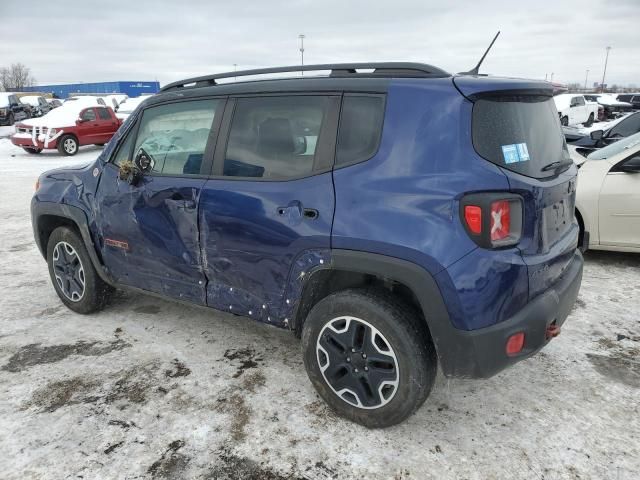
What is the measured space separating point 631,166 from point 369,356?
13.1 ft

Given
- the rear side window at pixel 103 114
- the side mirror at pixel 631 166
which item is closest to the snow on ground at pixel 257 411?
the side mirror at pixel 631 166

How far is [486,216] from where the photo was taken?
2.20 meters

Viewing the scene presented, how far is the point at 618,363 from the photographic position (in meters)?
3.31

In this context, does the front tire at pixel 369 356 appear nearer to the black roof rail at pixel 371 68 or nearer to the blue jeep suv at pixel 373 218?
the blue jeep suv at pixel 373 218

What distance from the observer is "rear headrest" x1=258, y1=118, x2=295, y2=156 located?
281 cm

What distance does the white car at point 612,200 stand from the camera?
5000 mm

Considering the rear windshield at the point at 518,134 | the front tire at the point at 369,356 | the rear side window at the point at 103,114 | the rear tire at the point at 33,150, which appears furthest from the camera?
the rear side window at the point at 103,114

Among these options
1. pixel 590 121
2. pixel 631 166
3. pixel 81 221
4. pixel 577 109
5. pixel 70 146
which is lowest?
pixel 590 121

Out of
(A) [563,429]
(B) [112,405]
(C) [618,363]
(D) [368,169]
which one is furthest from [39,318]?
(C) [618,363]

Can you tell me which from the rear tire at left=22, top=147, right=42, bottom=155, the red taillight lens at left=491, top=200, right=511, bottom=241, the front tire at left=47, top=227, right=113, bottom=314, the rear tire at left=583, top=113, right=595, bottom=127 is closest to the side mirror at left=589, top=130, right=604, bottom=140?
the red taillight lens at left=491, top=200, right=511, bottom=241

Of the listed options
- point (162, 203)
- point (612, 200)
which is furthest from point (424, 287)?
point (612, 200)

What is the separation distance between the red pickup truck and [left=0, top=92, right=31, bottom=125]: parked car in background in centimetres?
1409

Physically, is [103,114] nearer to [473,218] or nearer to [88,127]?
[88,127]

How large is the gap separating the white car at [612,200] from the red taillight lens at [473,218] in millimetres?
3280
